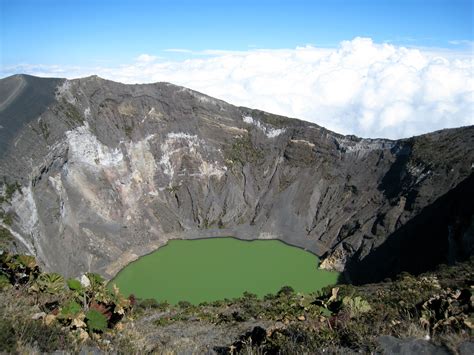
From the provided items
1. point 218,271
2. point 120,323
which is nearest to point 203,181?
point 218,271

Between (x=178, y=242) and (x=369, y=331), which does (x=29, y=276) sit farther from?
(x=178, y=242)

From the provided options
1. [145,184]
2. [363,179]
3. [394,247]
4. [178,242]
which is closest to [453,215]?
[394,247]

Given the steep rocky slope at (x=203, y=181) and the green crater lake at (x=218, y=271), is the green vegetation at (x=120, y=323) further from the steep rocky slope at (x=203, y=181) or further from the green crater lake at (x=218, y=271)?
the steep rocky slope at (x=203, y=181)

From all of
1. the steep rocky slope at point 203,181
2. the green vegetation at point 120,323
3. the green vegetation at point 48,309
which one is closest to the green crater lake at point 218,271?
the steep rocky slope at point 203,181

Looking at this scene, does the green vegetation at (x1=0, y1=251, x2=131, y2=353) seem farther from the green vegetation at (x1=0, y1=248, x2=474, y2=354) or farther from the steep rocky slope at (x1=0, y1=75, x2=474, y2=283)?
the steep rocky slope at (x1=0, y1=75, x2=474, y2=283)

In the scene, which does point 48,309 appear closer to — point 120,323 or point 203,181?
point 120,323

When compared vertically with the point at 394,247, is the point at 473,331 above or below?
above
